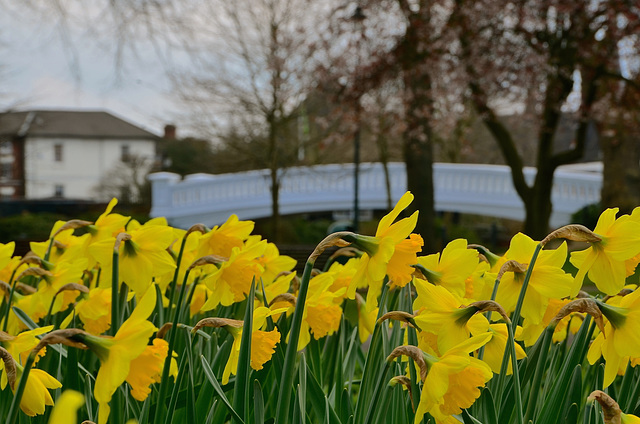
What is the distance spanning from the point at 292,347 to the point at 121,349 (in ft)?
0.77

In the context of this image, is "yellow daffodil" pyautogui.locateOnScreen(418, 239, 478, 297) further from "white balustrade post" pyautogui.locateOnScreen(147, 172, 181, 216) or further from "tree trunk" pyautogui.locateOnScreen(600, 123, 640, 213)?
"white balustrade post" pyautogui.locateOnScreen(147, 172, 181, 216)

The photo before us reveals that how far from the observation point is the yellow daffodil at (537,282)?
1144 millimetres

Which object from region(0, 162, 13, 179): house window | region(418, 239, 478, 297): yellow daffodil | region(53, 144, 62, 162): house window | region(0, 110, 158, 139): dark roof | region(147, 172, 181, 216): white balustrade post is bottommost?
region(147, 172, 181, 216): white balustrade post

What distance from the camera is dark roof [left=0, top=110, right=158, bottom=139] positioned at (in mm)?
49562

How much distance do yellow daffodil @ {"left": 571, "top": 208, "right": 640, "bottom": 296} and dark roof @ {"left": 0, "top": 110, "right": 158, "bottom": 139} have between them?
5128 centimetres

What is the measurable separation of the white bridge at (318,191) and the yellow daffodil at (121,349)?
16794 millimetres

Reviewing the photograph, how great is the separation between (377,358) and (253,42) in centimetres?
1545

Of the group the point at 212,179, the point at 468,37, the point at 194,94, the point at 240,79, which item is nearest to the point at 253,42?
the point at 240,79

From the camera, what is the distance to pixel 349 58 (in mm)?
11672

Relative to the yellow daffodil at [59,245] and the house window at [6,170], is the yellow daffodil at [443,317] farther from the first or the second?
the house window at [6,170]

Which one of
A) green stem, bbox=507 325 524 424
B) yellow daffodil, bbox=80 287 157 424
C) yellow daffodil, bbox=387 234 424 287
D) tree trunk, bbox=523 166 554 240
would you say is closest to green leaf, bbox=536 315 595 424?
green stem, bbox=507 325 524 424

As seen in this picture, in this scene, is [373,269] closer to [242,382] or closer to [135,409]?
[242,382]

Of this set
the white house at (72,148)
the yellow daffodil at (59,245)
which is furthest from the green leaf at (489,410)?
the white house at (72,148)

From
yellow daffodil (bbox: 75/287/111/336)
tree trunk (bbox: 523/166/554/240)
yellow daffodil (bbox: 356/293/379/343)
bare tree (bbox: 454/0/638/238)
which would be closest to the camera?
yellow daffodil (bbox: 75/287/111/336)
